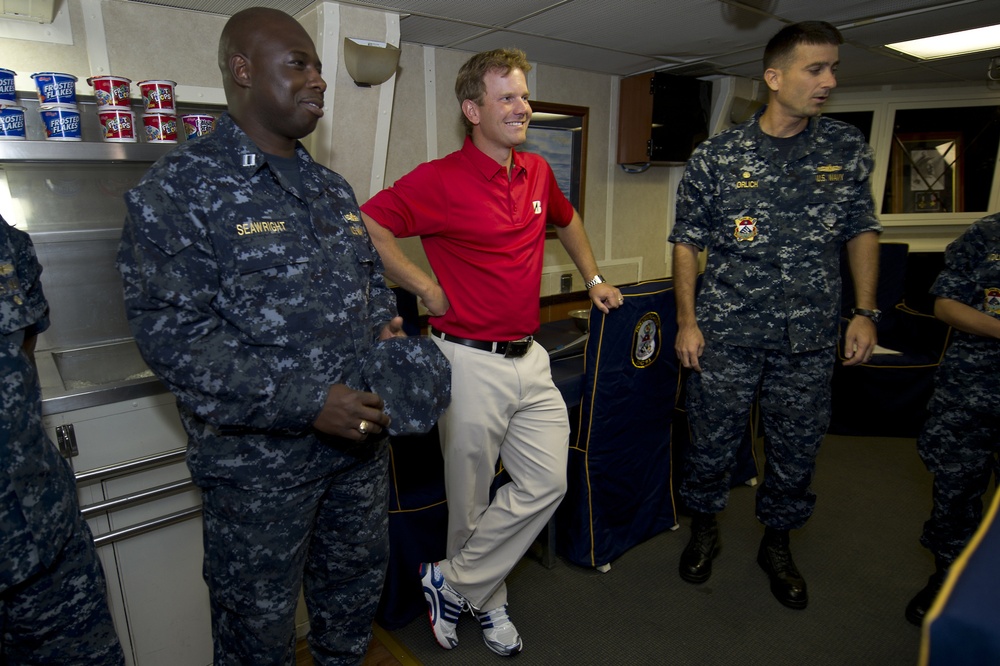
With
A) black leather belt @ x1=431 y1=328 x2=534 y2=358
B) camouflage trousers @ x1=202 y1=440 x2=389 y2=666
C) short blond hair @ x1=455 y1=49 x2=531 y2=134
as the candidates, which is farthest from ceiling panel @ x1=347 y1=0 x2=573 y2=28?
camouflage trousers @ x1=202 y1=440 x2=389 y2=666

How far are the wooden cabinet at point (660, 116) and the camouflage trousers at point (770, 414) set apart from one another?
69.3 inches

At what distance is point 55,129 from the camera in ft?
5.11

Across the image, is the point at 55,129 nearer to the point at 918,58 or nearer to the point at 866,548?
the point at 866,548

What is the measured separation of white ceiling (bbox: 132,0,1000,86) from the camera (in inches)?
84.0

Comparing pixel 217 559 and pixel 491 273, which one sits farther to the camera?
pixel 491 273

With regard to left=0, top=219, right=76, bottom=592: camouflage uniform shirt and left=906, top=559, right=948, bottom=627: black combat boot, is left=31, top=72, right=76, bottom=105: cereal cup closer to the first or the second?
left=0, top=219, right=76, bottom=592: camouflage uniform shirt

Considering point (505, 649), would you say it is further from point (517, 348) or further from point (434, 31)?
point (434, 31)

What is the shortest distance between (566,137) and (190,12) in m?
1.87

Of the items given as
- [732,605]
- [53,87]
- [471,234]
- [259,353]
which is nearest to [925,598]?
[732,605]

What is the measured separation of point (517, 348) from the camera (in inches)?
72.3

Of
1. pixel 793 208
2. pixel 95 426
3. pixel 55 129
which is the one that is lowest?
pixel 95 426

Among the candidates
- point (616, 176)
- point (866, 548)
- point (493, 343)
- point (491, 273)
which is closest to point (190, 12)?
point (491, 273)

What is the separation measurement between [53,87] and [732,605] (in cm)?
257

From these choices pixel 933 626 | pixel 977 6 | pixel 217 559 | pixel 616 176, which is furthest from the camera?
pixel 616 176
